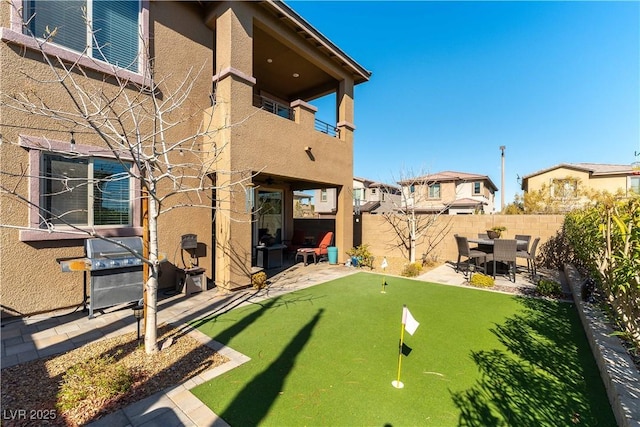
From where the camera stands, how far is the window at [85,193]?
5406 millimetres

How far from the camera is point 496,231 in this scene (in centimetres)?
1045

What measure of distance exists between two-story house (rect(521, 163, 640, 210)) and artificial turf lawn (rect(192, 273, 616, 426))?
2200cm

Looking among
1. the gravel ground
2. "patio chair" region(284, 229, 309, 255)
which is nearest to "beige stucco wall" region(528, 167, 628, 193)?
"patio chair" region(284, 229, 309, 255)

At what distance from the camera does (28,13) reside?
5.16 m

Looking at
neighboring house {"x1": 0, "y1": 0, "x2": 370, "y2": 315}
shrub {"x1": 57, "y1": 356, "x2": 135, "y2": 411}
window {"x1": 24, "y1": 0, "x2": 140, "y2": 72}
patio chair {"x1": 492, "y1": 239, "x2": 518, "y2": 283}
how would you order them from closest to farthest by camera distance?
shrub {"x1": 57, "y1": 356, "x2": 135, "y2": 411} → neighboring house {"x1": 0, "y1": 0, "x2": 370, "y2": 315} → window {"x1": 24, "y1": 0, "x2": 140, "y2": 72} → patio chair {"x1": 492, "y1": 239, "x2": 518, "y2": 283}

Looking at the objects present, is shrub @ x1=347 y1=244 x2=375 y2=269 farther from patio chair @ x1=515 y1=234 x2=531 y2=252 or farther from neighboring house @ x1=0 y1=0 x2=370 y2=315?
patio chair @ x1=515 y1=234 x2=531 y2=252

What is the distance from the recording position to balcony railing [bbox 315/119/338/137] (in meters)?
10.3

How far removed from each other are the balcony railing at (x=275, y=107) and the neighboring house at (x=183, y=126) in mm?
157

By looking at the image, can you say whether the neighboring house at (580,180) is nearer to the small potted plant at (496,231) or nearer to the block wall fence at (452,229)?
the block wall fence at (452,229)

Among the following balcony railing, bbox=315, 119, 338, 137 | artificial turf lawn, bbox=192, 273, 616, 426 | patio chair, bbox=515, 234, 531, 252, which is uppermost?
balcony railing, bbox=315, 119, 338, 137

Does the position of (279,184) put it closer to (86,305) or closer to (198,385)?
(86,305)

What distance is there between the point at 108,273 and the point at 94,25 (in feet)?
18.4

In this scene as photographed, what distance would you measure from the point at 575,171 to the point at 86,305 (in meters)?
38.1

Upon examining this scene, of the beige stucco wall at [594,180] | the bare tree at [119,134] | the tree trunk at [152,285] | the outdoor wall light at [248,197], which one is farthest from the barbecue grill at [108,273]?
the beige stucco wall at [594,180]
